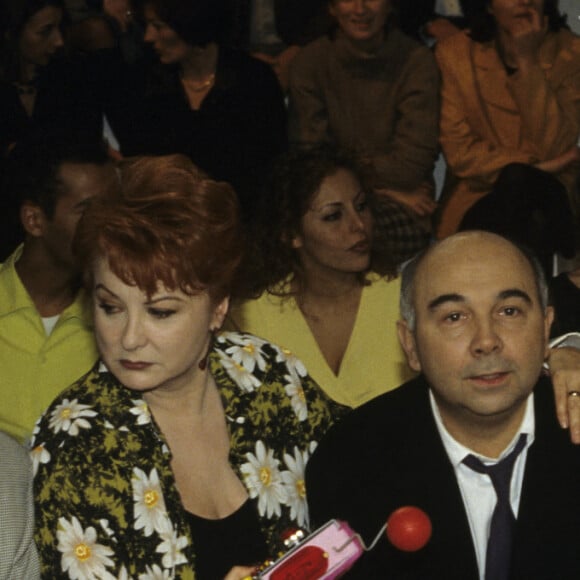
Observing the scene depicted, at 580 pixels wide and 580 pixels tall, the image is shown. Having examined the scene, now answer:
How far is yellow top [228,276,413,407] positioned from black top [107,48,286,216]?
855 millimetres

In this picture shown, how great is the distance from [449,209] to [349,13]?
86 centimetres

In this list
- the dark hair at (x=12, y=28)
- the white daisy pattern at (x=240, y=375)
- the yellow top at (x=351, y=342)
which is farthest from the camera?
the dark hair at (x=12, y=28)

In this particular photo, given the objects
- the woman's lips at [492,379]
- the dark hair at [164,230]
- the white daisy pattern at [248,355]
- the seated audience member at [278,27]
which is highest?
the seated audience member at [278,27]

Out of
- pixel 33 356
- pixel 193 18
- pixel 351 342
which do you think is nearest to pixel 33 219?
pixel 33 356

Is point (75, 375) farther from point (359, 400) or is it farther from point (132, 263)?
point (132, 263)

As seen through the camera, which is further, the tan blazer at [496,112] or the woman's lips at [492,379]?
the tan blazer at [496,112]

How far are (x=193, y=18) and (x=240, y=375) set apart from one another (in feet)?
7.33

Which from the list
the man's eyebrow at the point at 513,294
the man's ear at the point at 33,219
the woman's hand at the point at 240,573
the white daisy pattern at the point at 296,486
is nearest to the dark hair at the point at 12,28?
the man's ear at the point at 33,219

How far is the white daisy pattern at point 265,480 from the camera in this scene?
289cm

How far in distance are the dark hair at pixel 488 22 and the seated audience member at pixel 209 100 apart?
84 centimetres

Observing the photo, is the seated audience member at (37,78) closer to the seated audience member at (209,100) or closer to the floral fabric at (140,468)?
the seated audience member at (209,100)

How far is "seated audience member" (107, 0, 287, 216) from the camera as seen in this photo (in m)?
4.95

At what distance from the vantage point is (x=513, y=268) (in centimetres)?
272

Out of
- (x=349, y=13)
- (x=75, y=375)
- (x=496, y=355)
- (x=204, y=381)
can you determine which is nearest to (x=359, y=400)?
(x=75, y=375)
